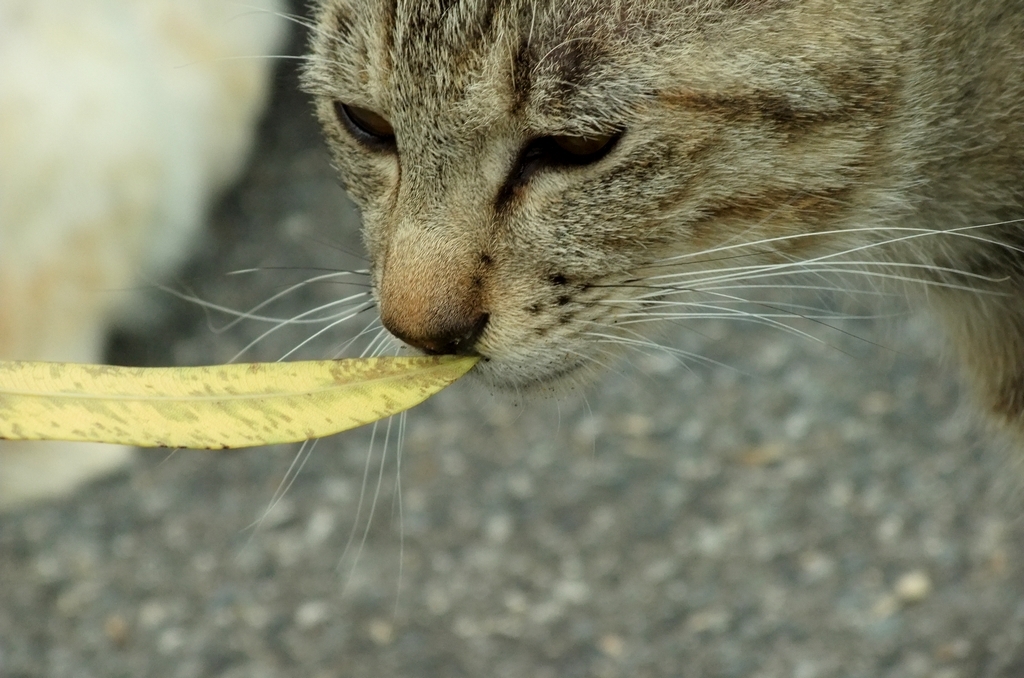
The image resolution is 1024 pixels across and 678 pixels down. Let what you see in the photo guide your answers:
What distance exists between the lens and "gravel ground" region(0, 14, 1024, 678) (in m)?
2.50

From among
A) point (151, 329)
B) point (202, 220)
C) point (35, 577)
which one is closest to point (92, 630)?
point (35, 577)

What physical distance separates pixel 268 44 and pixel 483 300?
261 centimetres

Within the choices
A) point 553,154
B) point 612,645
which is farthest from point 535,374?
point 612,645

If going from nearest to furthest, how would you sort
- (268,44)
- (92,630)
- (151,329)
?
(92,630) → (151,329) → (268,44)

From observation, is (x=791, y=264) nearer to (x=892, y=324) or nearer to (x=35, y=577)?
(x=892, y=324)

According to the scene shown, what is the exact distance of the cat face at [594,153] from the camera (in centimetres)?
139

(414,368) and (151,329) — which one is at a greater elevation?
(414,368)

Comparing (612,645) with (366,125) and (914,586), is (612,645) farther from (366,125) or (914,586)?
(366,125)

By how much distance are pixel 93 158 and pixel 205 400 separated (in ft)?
6.86

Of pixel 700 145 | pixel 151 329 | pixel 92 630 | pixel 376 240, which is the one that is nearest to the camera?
pixel 700 145

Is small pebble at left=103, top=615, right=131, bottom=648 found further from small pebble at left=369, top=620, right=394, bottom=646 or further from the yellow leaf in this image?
the yellow leaf

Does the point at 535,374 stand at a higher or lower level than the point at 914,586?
higher

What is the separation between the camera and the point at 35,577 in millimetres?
2822

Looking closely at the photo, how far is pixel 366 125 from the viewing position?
164 cm
